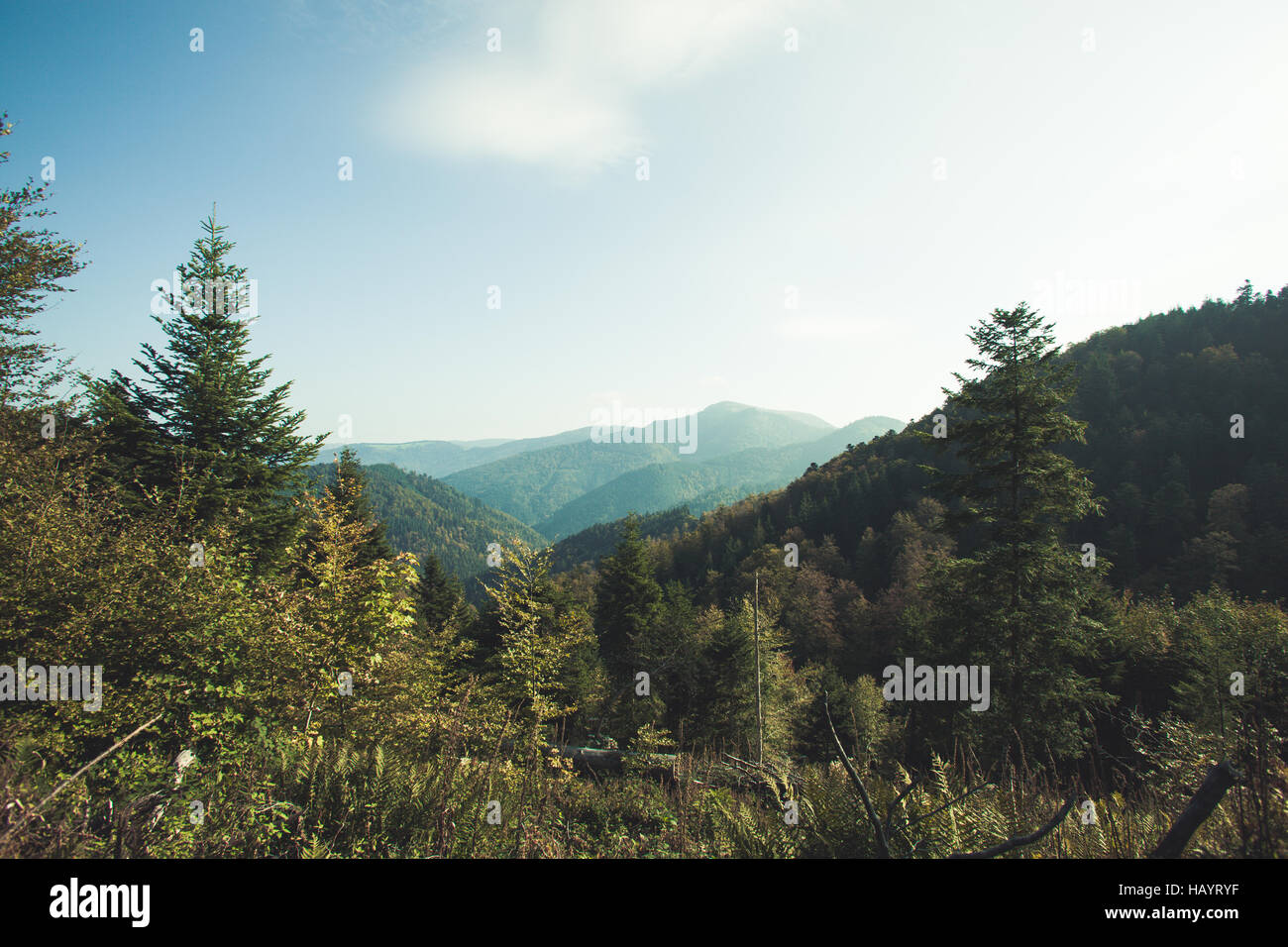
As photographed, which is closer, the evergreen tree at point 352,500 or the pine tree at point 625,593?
the evergreen tree at point 352,500

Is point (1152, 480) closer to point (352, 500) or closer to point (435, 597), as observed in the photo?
point (435, 597)

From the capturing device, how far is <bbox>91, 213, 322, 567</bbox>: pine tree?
488 inches

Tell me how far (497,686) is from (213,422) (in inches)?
421

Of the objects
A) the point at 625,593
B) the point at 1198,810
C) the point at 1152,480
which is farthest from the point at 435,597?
the point at 1152,480

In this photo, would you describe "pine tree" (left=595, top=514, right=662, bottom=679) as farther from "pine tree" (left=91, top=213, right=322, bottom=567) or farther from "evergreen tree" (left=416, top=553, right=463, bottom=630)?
"pine tree" (left=91, top=213, right=322, bottom=567)

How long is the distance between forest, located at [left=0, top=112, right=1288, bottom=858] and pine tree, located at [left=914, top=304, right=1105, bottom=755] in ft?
0.21

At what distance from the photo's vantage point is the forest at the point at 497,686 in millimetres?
3574

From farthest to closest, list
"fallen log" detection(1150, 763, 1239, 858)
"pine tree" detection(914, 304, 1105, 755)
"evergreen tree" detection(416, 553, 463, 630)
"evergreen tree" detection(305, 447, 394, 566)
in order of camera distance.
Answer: "evergreen tree" detection(416, 553, 463, 630)
"evergreen tree" detection(305, 447, 394, 566)
"pine tree" detection(914, 304, 1105, 755)
"fallen log" detection(1150, 763, 1239, 858)

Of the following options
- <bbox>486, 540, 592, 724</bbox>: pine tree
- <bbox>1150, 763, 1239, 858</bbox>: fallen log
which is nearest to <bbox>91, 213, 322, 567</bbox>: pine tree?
<bbox>486, 540, 592, 724</bbox>: pine tree

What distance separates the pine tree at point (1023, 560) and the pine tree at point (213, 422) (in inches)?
693

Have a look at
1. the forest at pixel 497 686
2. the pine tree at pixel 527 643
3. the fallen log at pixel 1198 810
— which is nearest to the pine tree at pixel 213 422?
the forest at pixel 497 686

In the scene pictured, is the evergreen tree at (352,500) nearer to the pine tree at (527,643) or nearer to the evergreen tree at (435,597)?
the pine tree at (527,643)
